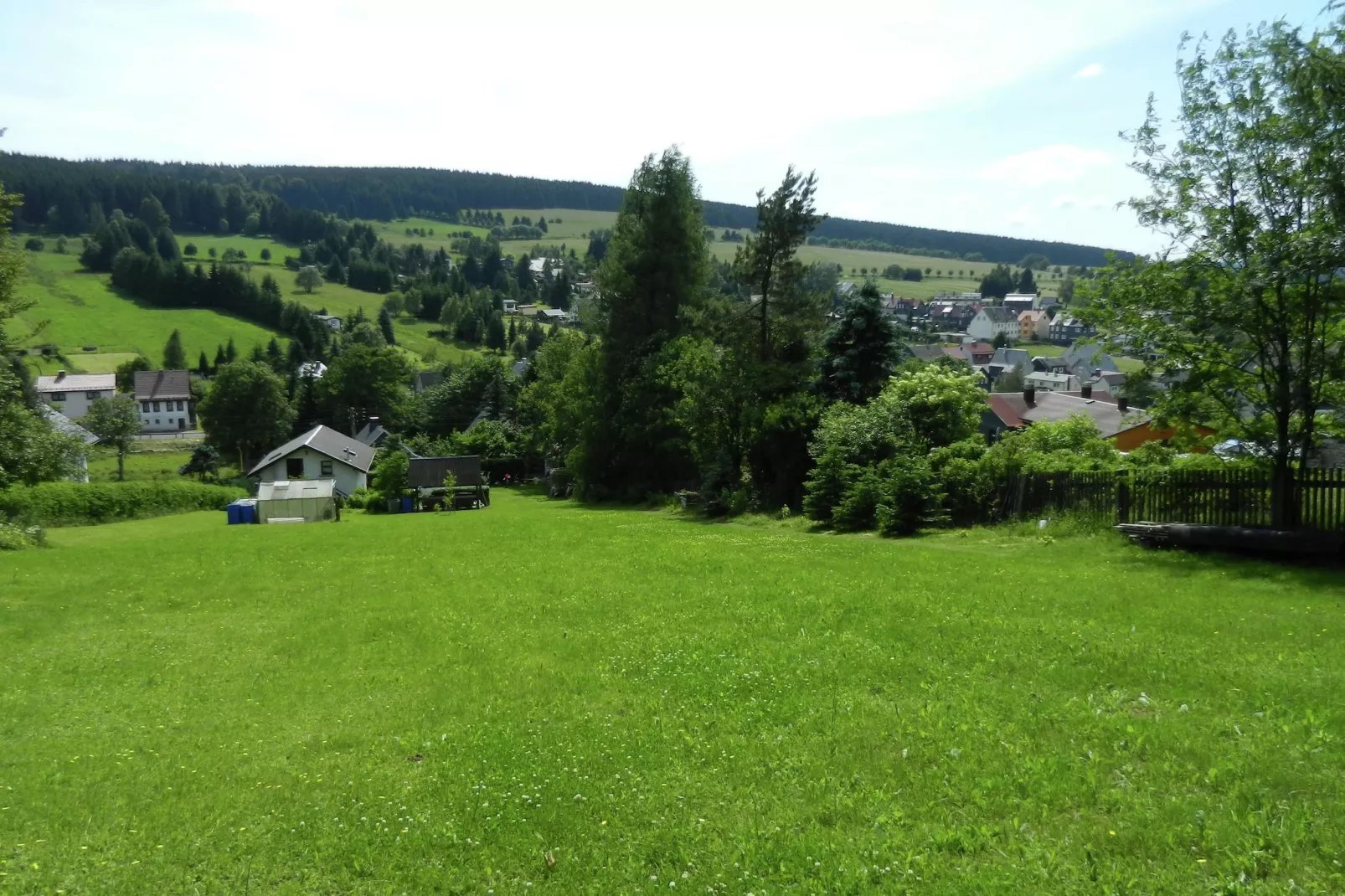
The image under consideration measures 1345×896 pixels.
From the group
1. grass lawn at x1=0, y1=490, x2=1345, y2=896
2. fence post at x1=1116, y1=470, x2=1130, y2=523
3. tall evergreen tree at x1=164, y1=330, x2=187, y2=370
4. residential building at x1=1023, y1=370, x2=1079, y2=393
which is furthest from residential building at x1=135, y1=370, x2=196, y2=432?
fence post at x1=1116, y1=470, x2=1130, y2=523

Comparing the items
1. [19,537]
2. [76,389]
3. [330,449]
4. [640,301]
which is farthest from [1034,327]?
[19,537]

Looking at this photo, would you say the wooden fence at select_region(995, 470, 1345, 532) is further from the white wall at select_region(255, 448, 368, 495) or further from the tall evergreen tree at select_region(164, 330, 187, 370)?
the tall evergreen tree at select_region(164, 330, 187, 370)

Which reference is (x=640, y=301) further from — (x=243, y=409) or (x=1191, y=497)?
(x=243, y=409)

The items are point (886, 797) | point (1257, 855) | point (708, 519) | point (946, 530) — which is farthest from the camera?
point (708, 519)

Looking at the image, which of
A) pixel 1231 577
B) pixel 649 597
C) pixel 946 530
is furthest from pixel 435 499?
pixel 1231 577

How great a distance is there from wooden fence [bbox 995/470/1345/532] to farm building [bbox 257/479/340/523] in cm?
4259

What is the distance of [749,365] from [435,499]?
30.6m

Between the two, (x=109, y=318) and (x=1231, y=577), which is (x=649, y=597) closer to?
(x=1231, y=577)

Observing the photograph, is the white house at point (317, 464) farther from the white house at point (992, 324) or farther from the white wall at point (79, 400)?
the white house at point (992, 324)

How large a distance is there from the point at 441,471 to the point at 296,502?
1500 cm

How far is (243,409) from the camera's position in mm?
99000

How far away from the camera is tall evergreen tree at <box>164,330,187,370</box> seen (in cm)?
13462

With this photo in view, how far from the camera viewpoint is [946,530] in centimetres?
2488

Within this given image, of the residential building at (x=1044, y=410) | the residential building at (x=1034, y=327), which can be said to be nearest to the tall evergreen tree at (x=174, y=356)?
the residential building at (x=1044, y=410)
